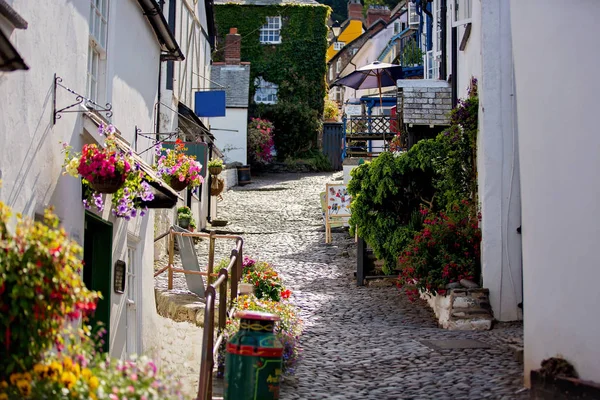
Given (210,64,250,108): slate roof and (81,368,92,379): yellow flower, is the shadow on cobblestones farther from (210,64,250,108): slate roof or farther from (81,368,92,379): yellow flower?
(210,64,250,108): slate roof

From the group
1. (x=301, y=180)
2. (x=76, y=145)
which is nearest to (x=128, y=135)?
(x=76, y=145)

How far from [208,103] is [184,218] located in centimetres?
470

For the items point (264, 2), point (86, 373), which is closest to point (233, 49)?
point (264, 2)

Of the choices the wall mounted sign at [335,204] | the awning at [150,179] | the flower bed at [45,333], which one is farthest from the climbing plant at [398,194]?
the flower bed at [45,333]

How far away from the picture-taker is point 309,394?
8000mm

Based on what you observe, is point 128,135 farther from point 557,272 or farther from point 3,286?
point 3,286

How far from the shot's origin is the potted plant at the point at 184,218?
1995 cm

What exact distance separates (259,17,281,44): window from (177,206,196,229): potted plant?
21.2 m

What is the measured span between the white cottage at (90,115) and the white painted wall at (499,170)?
462 centimetres

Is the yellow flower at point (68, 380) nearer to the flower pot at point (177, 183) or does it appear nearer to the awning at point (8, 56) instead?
the awning at point (8, 56)

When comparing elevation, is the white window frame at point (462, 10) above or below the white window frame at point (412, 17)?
below

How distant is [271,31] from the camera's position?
132 feet

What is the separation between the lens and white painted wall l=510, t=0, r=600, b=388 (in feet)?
22.3

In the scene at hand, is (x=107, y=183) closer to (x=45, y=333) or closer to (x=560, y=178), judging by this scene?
(x=45, y=333)
